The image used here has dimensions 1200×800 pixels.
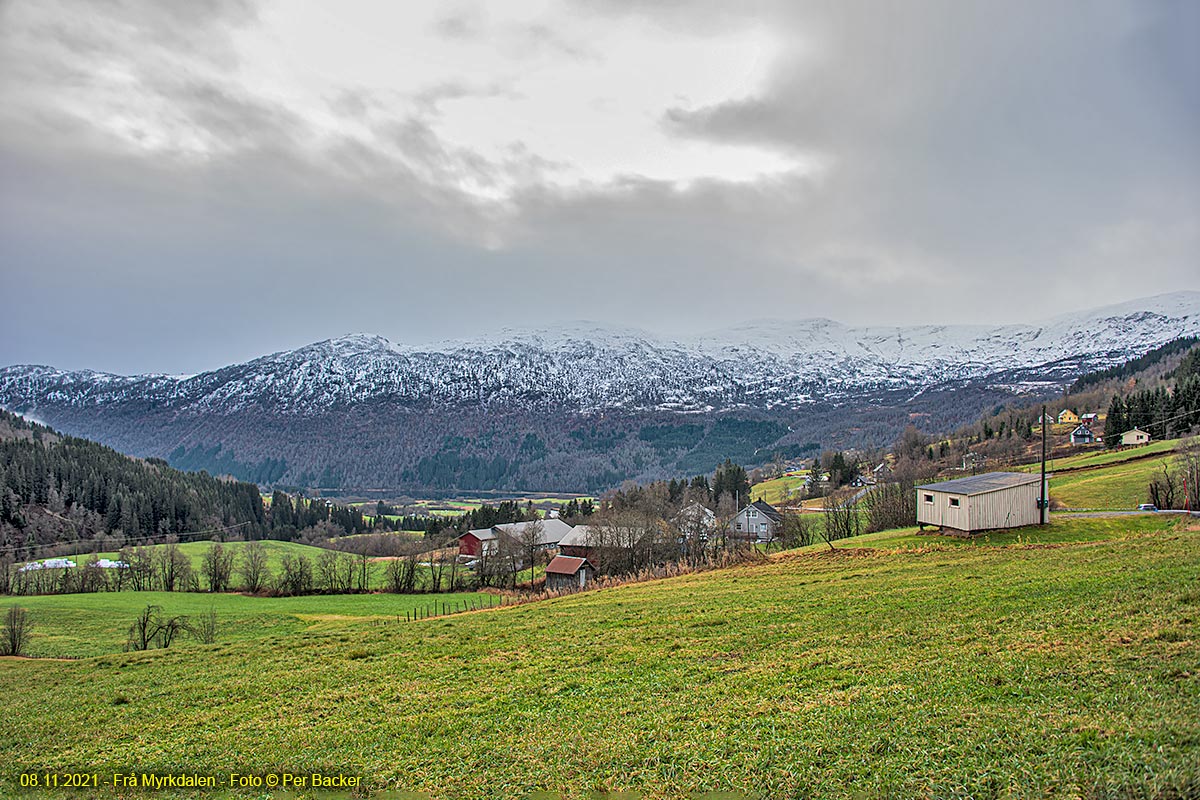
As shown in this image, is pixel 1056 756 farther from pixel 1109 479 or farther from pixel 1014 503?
pixel 1109 479

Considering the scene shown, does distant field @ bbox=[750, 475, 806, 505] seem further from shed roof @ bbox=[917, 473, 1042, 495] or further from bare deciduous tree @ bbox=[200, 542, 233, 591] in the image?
bare deciduous tree @ bbox=[200, 542, 233, 591]

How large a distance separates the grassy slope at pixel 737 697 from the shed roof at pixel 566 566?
4218 centimetres

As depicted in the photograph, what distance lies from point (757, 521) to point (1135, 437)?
69.3m

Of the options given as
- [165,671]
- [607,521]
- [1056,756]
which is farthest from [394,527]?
[1056,756]

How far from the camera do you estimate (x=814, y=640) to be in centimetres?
1875

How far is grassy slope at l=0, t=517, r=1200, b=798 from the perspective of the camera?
9.80 meters

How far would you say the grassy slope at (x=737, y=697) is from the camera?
9.80 m

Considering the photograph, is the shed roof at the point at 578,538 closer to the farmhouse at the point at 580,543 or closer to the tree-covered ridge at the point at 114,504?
the farmhouse at the point at 580,543

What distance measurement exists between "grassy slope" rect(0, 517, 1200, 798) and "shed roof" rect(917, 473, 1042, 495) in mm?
14927

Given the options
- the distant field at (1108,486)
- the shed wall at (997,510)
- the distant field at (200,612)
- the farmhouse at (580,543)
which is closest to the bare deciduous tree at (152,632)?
the distant field at (200,612)

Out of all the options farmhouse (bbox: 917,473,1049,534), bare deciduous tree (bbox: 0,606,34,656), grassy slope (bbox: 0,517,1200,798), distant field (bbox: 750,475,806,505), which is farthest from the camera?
distant field (bbox: 750,475,806,505)

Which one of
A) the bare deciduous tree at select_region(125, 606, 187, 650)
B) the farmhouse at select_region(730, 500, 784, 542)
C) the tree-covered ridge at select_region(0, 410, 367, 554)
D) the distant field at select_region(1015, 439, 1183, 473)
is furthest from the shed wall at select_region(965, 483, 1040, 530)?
the tree-covered ridge at select_region(0, 410, 367, 554)

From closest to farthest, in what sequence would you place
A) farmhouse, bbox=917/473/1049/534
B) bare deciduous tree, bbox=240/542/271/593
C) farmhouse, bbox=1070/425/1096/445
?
farmhouse, bbox=917/473/1049/534 < bare deciduous tree, bbox=240/542/271/593 < farmhouse, bbox=1070/425/1096/445

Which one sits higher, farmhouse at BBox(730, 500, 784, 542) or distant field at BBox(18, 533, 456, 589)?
farmhouse at BBox(730, 500, 784, 542)
